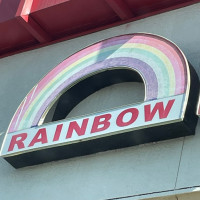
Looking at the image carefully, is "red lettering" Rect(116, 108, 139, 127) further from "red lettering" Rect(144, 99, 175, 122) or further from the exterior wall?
the exterior wall

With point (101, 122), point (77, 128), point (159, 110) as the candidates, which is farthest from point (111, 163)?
point (159, 110)

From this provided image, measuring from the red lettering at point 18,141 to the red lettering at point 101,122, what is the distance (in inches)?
43.7

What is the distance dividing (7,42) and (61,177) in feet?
10.9

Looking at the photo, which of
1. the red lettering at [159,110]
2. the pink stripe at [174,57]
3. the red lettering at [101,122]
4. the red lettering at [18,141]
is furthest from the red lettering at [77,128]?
the pink stripe at [174,57]

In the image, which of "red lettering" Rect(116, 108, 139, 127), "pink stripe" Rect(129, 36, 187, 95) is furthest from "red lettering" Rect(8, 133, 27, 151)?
"pink stripe" Rect(129, 36, 187, 95)

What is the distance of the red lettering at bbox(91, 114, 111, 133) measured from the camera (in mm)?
8695

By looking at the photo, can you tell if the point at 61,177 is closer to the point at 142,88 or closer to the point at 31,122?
the point at 31,122

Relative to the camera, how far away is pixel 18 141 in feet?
30.8

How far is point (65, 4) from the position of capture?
1062 centimetres

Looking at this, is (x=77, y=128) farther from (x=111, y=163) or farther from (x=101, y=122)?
(x=111, y=163)

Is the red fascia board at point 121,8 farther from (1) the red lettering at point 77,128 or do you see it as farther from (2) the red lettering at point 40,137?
(2) the red lettering at point 40,137

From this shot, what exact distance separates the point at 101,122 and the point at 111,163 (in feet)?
1.79

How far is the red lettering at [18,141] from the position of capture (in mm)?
9312

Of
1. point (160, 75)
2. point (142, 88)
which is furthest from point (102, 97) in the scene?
point (160, 75)
